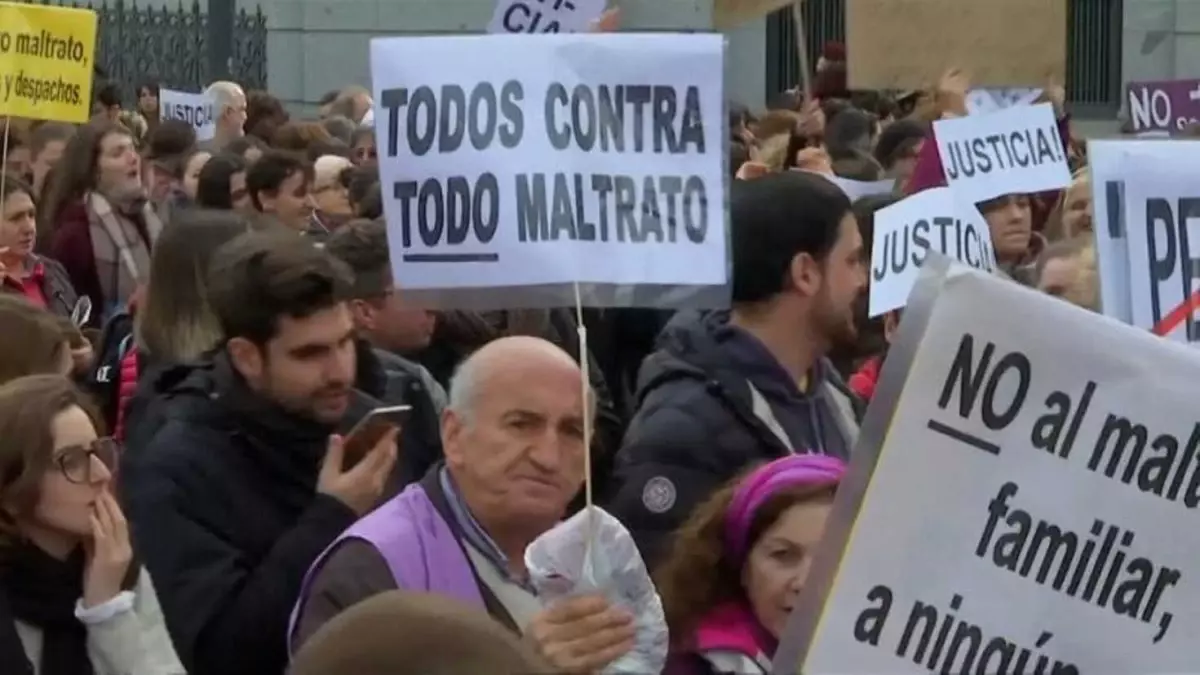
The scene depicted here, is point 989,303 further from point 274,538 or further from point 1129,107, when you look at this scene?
point 1129,107

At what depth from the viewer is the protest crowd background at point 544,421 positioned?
9.94 ft

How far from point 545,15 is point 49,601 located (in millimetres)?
6224

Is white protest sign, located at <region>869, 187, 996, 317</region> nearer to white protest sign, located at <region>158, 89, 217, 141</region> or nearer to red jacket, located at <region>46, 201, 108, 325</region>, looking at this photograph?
red jacket, located at <region>46, 201, 108, 325</region>

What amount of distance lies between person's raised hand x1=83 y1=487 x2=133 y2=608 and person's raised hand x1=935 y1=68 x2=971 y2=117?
643cm

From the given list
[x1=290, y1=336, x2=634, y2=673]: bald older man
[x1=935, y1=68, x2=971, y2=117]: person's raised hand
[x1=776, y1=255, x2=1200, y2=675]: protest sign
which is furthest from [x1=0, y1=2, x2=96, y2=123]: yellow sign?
[x1=776, y1=255, x2=1200, y2=675]: protest sign

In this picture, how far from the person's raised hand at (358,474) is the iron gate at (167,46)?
48.7ft

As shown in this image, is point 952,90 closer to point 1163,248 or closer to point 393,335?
point 393,335

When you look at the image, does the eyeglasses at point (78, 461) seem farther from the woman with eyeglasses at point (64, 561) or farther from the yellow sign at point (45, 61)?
the yellow sign at point (45, 61)

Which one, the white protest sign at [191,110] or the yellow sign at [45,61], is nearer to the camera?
the yellow sign at [45,61]

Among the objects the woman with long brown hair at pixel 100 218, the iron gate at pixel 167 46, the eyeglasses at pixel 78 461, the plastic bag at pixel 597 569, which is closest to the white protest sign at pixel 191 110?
the woman with long brown hair at pixel 100 218

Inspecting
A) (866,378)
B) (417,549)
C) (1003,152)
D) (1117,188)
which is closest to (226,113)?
(1003,152)

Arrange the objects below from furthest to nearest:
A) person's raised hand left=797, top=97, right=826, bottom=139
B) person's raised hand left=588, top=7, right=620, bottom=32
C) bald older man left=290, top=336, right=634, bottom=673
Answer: person's raised hand left=797, top=97, right=826, bottom=139
person's raised hand left=588, top=7, right=620, bottom=32
bald older man left=290, top=336, right=634, bottom=673

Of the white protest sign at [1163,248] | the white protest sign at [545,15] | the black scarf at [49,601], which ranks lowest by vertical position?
the black scarf at [49,601]

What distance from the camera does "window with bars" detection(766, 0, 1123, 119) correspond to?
23.4m
